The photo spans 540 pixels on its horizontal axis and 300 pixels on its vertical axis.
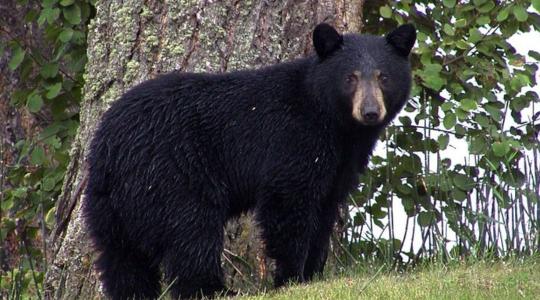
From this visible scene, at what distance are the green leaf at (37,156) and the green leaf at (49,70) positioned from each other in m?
0.52

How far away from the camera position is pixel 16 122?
37.6 ft

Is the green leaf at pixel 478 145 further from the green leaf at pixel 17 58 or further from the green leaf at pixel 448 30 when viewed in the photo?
the green leaf at pixel 17 58

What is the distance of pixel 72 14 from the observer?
856cm

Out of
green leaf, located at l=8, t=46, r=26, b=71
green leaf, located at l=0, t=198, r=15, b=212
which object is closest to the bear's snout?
green leaf, located at l=8, t=46, r=26, b=71

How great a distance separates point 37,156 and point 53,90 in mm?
485

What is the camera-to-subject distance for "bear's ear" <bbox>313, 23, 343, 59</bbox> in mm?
7113

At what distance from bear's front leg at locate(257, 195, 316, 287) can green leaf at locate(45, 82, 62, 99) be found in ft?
7.52

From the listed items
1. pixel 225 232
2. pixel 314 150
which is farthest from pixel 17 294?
pixel 314 150

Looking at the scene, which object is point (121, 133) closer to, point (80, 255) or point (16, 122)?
point (80, 255)

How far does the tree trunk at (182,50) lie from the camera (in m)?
7.74

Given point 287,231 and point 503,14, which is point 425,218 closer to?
point 503,14

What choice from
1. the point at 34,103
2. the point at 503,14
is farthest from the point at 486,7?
the point at 34,103

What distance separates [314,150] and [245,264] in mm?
1096

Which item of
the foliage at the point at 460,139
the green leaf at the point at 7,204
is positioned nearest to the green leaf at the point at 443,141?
the foliage at the point at 460,139
